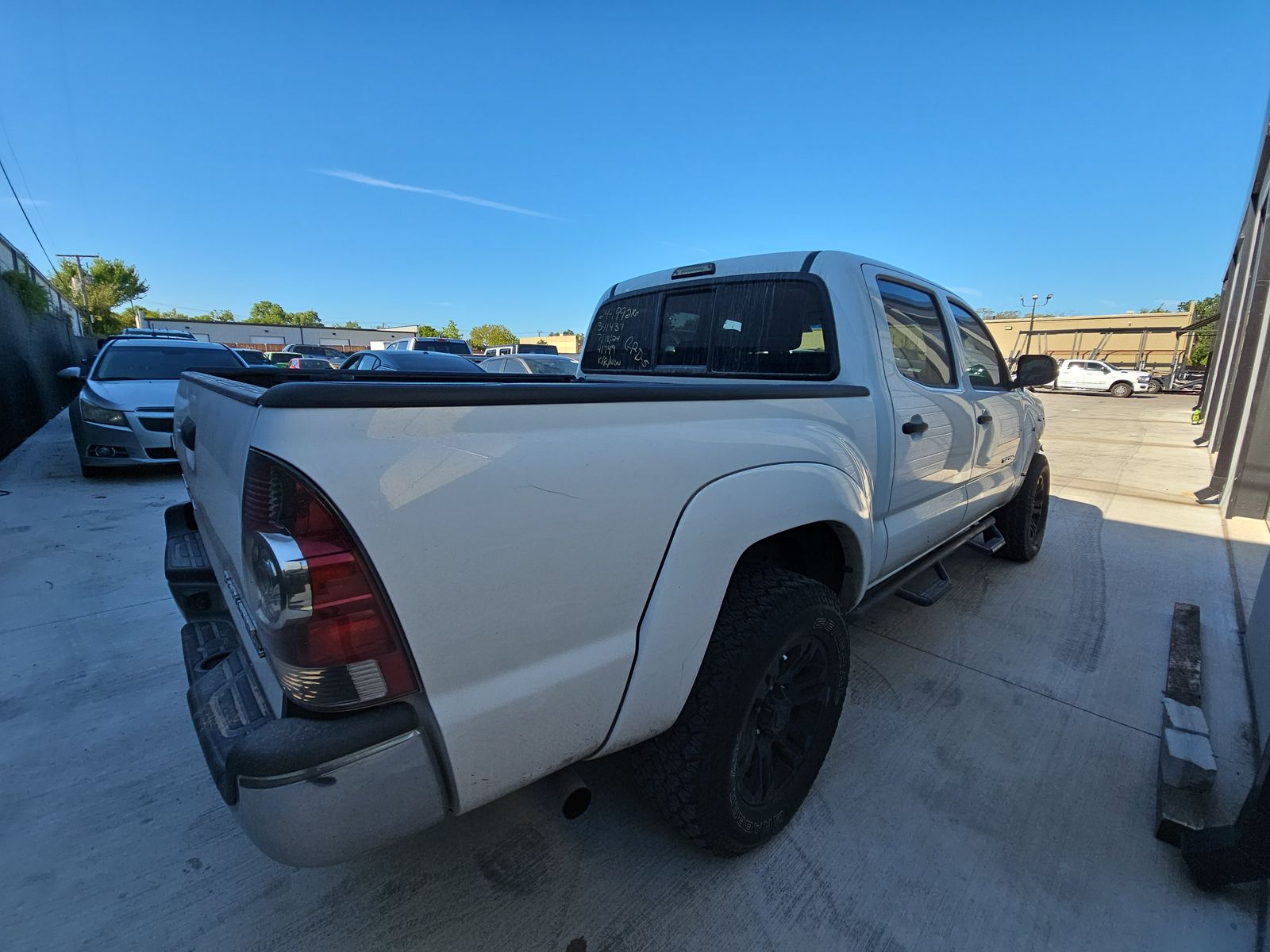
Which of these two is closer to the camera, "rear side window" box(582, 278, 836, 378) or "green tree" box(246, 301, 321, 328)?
"rear side window" box(582, 278, 836, 378)

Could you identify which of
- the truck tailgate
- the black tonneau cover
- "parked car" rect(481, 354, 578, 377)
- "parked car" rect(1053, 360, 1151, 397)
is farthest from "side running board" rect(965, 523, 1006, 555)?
"parked car" rect(1053, 360, 1151, 397)

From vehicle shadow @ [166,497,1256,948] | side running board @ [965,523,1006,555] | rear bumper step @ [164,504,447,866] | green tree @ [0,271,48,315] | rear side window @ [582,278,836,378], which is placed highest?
green tree @ [0,271,48,315]

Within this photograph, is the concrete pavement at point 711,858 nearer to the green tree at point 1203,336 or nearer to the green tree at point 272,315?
the green tree at point 1203,336

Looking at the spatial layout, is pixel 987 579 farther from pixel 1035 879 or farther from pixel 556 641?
pixel 556 641

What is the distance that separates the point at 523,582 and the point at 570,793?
64 centimetres

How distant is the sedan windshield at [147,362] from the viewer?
23.1 ft

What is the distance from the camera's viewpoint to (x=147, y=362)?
7258 mm

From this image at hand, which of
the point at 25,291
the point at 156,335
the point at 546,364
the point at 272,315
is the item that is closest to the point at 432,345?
the point at 156,335

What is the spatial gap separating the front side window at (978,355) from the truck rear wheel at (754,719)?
2.11 meters

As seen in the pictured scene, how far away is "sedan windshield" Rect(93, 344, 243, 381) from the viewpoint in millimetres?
7035

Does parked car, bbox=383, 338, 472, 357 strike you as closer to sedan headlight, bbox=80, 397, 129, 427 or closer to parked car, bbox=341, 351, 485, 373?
parked car, bbox=341, 351, 485, 373

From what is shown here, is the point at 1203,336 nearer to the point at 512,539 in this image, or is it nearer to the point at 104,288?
the point at 512,539

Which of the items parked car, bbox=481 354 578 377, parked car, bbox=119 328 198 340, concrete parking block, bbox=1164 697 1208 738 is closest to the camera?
concrete parking block, bbox=1164 697 1208 738

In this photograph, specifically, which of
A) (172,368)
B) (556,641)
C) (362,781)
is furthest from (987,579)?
(172,368)
